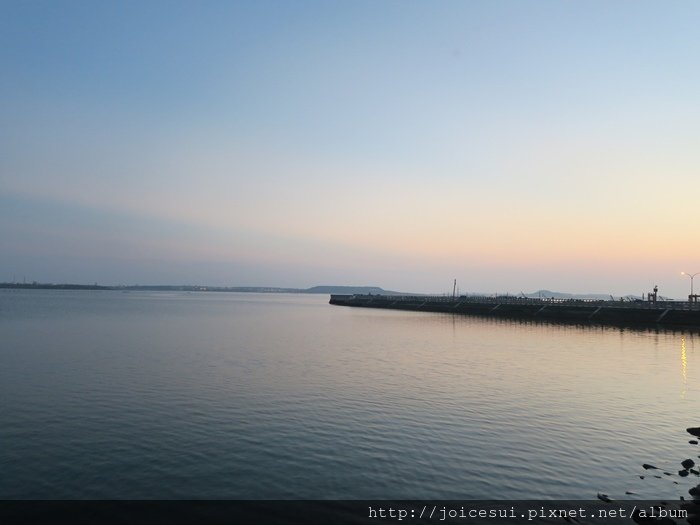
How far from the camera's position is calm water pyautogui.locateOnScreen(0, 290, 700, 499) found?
50.9 feet

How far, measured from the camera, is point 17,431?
20.5 m

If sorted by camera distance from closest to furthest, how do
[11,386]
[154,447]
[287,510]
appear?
[287,510], [154,447], [11,386]

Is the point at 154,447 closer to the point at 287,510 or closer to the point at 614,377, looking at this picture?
the point at 287,510

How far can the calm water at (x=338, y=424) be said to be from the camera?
1551 cm

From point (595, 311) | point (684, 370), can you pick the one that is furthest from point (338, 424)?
point (595, 311)

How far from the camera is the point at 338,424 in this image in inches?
875

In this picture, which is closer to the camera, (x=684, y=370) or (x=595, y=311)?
(x=684, y=370)

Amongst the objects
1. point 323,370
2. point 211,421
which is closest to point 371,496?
point 211,421

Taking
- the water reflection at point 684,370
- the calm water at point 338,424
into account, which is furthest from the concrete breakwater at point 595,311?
the calm water at point 338,424

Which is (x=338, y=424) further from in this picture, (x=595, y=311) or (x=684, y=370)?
(x=595, y=311)

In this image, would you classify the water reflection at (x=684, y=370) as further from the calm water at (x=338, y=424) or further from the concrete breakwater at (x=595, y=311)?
the concrete breakwater at (x=595, y=311)

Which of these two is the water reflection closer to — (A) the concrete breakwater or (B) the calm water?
(B) the calm water

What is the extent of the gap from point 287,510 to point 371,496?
2628 mm

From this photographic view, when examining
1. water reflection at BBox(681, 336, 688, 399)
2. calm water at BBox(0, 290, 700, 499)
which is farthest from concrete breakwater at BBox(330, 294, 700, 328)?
calm water at BBox(0, 290, 700, 499)
